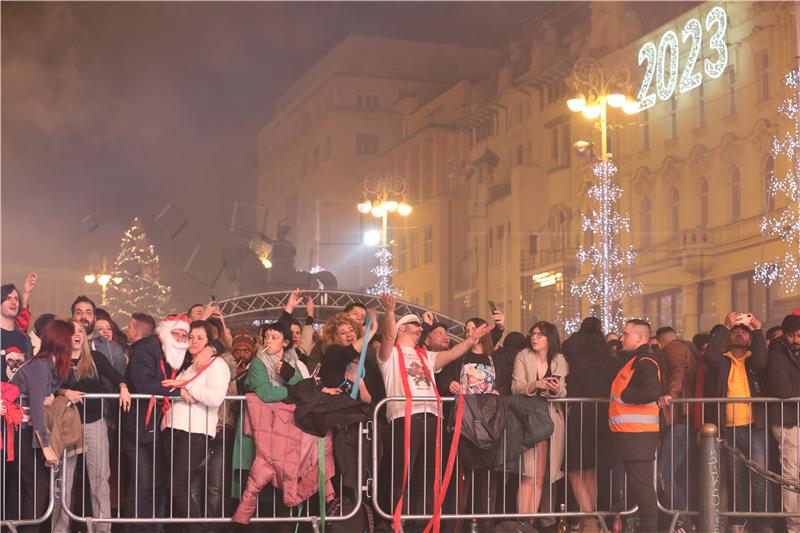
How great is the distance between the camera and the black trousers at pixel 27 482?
722cm

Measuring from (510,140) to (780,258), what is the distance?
1097cm

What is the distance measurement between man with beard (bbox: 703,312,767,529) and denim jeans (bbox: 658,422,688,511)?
34 centimetres

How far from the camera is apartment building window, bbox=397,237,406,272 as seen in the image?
1049 inches

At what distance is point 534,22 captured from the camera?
89.4ft

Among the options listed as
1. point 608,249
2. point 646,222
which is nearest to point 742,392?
point 608,249

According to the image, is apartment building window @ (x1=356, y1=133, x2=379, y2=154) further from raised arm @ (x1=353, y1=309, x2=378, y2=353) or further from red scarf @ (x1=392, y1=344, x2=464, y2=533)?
red scarf @ (x1=392, y1=344, x2=464, y2=533)

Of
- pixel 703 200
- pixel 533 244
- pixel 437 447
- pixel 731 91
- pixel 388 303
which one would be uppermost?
pixel 731 91

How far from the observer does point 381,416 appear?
25.9 ft

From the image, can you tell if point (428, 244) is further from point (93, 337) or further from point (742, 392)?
point (93, 337)

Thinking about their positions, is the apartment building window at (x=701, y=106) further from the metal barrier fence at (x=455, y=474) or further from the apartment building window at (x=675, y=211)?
the metal barrier fence at (x=455, y=474)

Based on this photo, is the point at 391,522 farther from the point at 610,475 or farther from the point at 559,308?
the point at 559,308

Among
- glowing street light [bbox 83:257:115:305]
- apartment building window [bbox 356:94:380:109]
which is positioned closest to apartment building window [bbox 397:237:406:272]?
apartment building window [bbox 356:94:380:109]

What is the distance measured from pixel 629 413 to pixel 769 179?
15.8m

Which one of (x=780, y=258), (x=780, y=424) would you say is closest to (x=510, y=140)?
(x=780, y=258)
